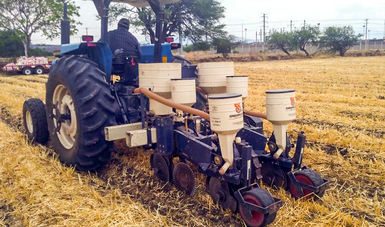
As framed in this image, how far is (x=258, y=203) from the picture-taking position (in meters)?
2.84

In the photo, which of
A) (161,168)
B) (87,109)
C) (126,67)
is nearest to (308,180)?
(161,168)

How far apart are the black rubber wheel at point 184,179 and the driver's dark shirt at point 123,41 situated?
191cm

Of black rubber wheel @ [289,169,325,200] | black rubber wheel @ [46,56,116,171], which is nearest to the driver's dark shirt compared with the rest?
black rubber wheel @ [46,56,116,171]

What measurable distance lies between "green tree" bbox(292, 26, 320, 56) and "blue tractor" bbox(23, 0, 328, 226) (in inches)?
1753

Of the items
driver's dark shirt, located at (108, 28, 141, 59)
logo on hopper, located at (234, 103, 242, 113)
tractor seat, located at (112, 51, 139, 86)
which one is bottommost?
logo on hopper, located at (234, 103, 242, 113)

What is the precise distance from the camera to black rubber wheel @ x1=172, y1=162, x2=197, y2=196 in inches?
139

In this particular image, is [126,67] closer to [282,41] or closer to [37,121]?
[37,121]

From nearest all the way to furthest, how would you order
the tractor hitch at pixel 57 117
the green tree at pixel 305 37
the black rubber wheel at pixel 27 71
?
the tractor hitch at pixel 57 117 < the black rubber wheel at pixel 27 71 < the green tree at pixel 305 37

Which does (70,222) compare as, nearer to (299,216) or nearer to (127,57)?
(299,216)

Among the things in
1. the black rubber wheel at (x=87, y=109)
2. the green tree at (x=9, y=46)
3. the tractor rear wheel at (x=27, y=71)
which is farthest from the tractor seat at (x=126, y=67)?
the green tree at (x=9, y=46)

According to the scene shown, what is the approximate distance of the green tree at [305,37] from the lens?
154 feet

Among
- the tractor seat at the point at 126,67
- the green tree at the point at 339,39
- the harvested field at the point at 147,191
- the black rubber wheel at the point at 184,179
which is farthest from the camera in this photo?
the green tree at the point at 339,39

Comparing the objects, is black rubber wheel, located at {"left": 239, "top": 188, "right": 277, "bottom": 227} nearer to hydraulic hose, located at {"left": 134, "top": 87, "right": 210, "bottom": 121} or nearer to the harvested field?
the harvested field

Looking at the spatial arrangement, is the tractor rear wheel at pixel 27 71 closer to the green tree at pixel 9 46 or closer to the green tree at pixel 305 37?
the green tree at pixel 9 46
